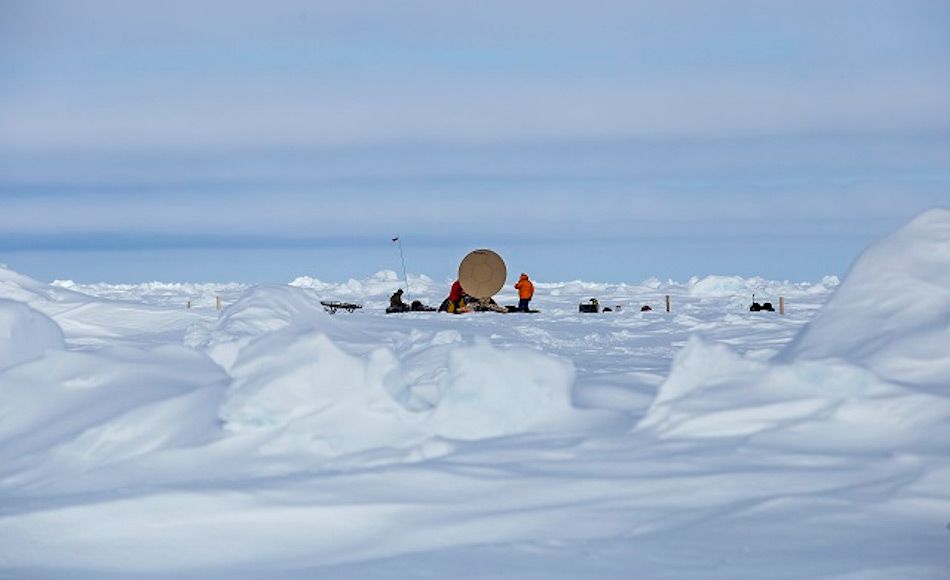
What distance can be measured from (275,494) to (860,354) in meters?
4.33

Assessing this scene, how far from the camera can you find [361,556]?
234 inches

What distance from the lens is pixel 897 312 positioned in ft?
29.9

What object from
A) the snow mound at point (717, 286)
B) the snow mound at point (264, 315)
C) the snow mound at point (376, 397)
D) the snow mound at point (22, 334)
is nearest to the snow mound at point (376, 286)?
the snow mound at point (717, 286)

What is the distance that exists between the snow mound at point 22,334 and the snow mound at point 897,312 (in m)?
7.22

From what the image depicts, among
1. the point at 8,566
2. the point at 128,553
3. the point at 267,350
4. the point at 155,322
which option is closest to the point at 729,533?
the point at 128,553

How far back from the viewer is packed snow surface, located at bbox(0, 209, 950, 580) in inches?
230

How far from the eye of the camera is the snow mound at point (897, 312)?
8.46m

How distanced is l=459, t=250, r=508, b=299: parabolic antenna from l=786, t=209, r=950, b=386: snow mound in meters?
19.8

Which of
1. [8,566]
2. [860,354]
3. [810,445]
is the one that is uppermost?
[860,354]

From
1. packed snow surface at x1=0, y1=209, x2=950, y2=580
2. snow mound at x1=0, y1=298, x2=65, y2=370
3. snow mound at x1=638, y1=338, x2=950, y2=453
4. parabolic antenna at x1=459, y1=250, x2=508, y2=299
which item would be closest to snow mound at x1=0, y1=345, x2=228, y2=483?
packed snow surface at x1=0, y1=209, x2=950, y2=580

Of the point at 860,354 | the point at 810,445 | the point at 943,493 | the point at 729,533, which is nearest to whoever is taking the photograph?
the point at 729,533

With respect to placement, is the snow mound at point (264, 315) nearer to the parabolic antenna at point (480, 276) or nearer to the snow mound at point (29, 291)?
the snow mound at point (29, 291)

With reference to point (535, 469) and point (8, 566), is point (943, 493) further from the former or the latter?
point (8, 566)

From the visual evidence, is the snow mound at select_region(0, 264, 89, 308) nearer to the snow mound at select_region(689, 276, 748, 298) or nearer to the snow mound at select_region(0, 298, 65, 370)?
the snow mound at select_region(0, 298, 65, 370)
